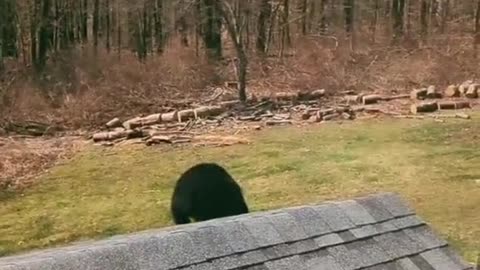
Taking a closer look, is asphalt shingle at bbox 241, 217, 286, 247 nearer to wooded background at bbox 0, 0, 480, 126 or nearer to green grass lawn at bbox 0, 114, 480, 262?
green grass lawn at bbox 0, 114, 480, 262

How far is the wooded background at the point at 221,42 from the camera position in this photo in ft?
64.1

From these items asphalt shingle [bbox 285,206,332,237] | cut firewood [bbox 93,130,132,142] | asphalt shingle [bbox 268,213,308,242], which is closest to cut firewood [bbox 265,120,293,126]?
Result: cut firewood [bbox 93,130,132,142]

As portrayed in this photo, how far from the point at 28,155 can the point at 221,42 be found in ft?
41.0

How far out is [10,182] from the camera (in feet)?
39.2

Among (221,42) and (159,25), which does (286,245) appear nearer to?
(221,42)

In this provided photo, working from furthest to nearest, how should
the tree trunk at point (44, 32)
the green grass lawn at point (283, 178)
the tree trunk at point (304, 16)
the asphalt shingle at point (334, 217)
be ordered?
1. the tree trunk at point (304, 16)
2. the tree trunk at point (44, 32)
3. the green grass lawn at point (283, 178)
4. the asphalt shingle at point (334, 217)

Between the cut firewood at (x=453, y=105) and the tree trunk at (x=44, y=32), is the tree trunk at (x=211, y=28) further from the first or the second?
the cut firewood at (x=453, y=105)

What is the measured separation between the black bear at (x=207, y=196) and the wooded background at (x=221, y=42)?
12.3m

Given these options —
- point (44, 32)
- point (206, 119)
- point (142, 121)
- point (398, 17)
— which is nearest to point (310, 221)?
point (142, 121)

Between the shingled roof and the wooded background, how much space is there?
14451 mm

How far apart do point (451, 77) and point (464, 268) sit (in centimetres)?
1656

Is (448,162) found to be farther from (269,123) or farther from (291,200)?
(269,123)

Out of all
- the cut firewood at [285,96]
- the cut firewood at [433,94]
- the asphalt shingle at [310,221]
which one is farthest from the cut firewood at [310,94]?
the asphalt shingle at [310,221]

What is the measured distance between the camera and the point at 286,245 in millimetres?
2877
